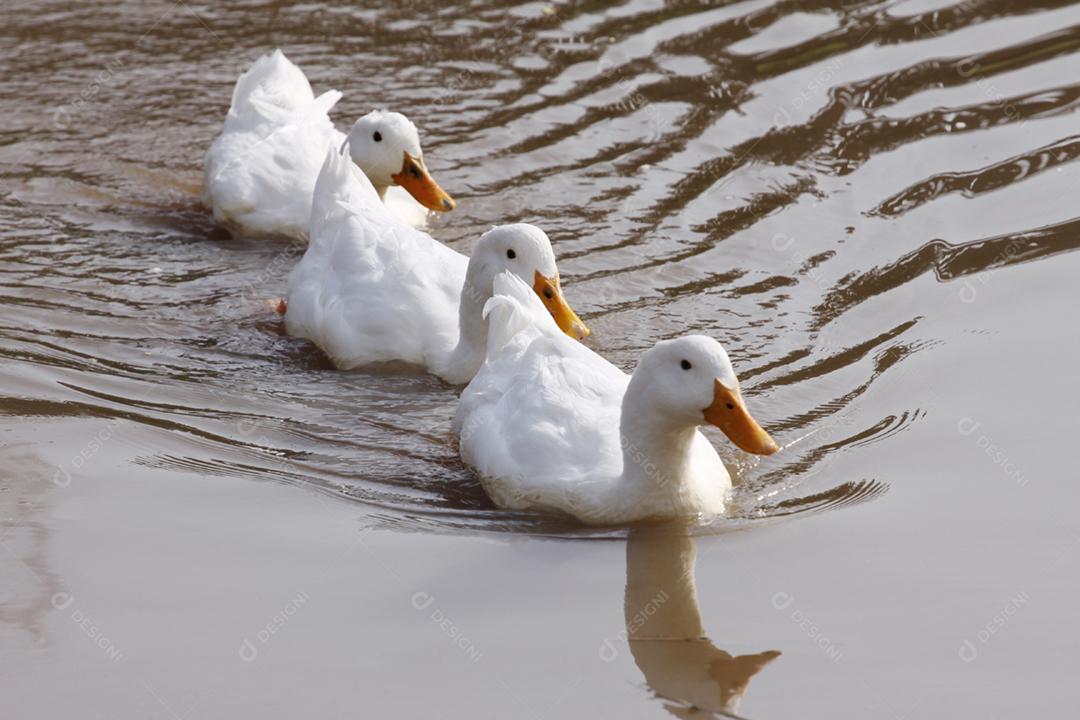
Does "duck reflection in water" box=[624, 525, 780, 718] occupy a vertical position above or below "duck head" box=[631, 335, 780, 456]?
below

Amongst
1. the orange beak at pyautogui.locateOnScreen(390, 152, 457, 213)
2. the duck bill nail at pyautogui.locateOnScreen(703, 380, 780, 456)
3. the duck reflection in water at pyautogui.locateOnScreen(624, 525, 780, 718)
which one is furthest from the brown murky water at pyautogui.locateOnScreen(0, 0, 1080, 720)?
the orange beak at pyautogui.locateOnScreen(390, 152, 457, 213)

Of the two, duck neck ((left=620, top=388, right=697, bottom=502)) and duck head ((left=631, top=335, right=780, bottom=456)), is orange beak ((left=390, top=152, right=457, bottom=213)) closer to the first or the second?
duck neck ((left=620, top=388, right=697, bottom=502))

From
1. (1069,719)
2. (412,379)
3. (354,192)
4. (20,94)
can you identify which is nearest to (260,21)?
(20,94)

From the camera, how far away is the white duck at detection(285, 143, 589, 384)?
7.40 m

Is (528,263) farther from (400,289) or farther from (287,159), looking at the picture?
(287,159)

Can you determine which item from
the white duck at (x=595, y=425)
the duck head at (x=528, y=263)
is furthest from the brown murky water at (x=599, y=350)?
the duck head at (x=528, y=263)

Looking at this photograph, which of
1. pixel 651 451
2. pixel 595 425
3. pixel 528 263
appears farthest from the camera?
pixel 528 263

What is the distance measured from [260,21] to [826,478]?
26.0 feet

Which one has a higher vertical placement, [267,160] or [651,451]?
[267,160]

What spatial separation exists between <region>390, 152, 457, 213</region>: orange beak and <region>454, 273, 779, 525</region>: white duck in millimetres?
2080

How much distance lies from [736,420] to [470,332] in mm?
2018

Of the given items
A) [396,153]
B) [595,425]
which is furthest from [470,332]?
[396,153]

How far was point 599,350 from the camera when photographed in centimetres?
802

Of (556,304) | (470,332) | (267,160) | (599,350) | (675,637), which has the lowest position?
(675,637)
